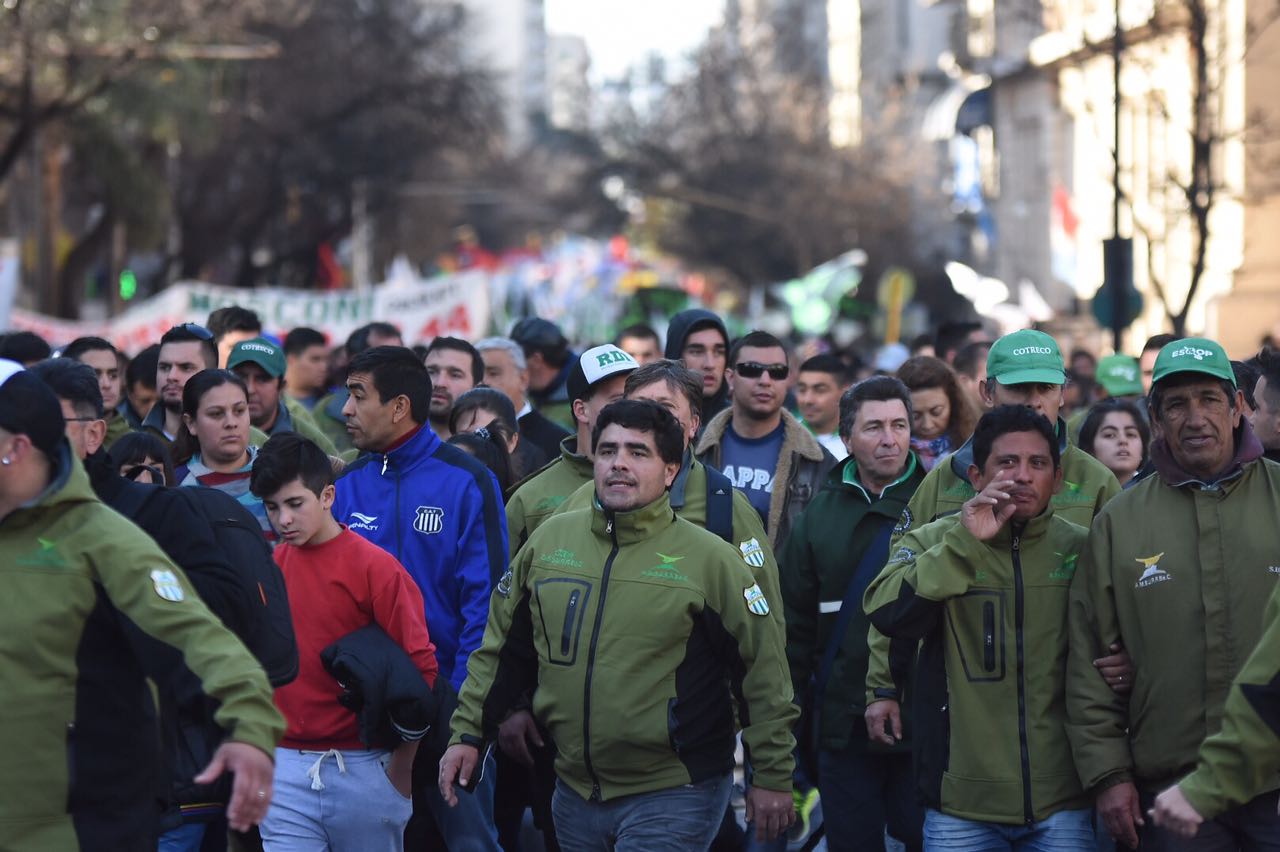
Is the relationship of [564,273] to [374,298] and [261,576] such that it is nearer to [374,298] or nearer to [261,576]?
[374,298]

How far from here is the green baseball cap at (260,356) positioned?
8906 millimetres

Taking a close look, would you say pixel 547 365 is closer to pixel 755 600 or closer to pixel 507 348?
pixel 507 348

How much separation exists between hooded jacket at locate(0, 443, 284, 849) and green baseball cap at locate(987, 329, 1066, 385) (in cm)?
325

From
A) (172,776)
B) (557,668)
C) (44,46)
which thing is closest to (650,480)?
(557,668)

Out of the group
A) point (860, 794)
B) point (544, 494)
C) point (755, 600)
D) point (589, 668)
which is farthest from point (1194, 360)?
point (544, 494)

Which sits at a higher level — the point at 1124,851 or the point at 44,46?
the point at 44,46

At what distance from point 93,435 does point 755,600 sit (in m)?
1.90

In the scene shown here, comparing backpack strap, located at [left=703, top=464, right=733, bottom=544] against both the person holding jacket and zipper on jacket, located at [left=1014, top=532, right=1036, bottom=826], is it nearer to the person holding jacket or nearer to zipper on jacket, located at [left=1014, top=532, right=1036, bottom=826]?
the person holding jacket

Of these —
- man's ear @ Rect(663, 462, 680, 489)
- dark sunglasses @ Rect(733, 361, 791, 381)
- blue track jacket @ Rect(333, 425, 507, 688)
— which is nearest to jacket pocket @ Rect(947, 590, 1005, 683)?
man's ear @ Rect(663, 462, 680, 489)

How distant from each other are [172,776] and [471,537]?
6.89 feet

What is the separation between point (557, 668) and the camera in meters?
5.83

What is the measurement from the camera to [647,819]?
579 centimetres

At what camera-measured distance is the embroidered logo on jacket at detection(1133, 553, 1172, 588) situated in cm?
546

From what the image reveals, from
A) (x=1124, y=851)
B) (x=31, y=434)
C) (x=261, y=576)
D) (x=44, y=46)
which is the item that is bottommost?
(x=1124, y=851)
